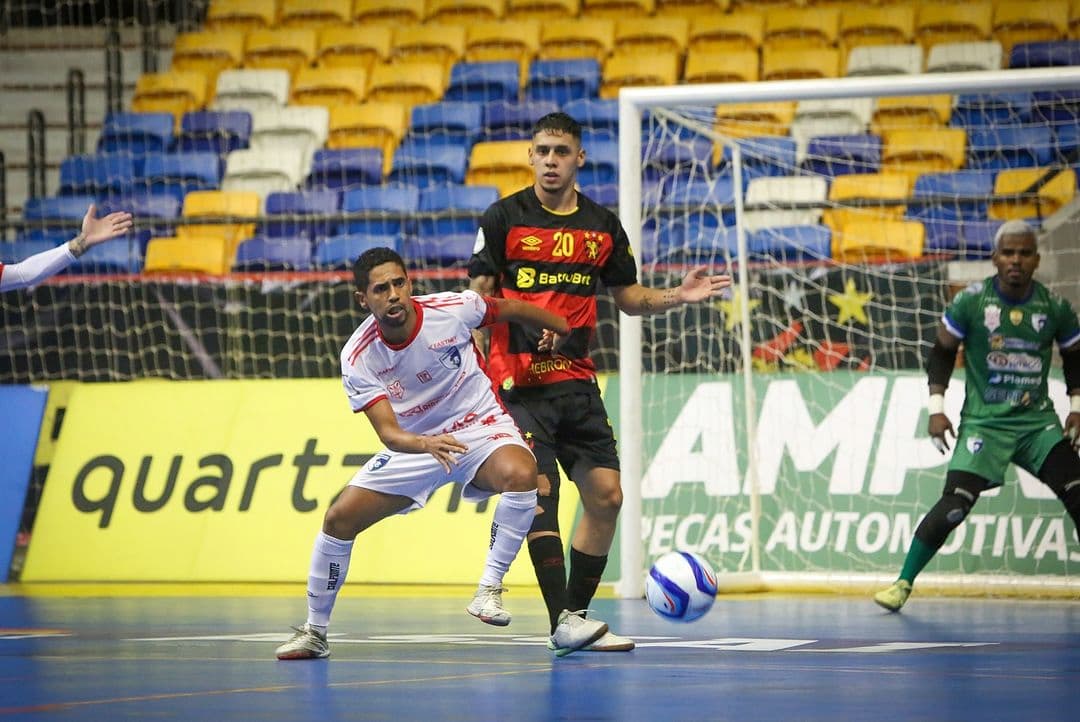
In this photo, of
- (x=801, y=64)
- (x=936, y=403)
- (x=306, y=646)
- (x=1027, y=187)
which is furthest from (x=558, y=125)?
(x=801, y=64)

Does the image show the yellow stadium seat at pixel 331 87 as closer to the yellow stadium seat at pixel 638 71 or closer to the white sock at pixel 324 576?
the yellow stadium seat at pixel 638 71

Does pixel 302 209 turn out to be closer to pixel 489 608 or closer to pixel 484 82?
pixel 484 82

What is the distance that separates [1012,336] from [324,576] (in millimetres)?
4461

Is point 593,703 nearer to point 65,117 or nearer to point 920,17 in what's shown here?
point 920,17

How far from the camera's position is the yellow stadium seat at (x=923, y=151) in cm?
1427

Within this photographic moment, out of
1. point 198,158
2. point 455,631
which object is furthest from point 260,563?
point 198,158

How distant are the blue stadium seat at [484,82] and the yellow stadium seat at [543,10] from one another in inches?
55.1

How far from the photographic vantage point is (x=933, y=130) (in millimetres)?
14586

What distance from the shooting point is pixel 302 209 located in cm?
1566

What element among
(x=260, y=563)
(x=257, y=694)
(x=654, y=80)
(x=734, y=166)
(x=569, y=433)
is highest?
(x=654, y=80)

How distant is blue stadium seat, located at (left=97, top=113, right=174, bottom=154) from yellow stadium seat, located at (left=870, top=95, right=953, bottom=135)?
282 inches

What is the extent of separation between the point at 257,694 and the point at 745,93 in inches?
249

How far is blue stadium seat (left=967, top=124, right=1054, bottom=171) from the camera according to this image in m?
13.2

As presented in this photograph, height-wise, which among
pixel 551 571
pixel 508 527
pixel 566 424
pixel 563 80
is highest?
pixel 563 80
